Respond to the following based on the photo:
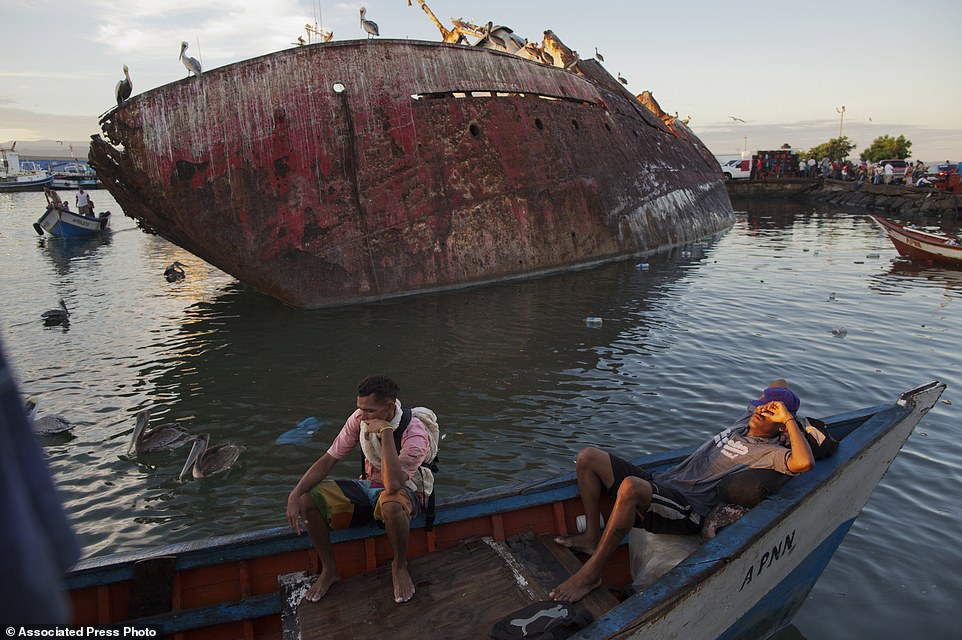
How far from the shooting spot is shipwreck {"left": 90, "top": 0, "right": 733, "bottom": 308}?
10.1m

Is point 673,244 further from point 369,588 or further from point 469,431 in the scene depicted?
point 369,588

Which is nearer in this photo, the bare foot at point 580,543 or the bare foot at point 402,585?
the bare foot at point 402,585

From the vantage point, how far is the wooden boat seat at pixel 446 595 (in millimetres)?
3383

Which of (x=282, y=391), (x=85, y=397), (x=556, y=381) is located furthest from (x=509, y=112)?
(x=85, y=397)

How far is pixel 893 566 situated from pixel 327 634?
425 centimetres

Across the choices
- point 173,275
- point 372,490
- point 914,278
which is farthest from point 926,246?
point 173,275

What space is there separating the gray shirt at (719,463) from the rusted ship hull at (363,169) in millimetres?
8219

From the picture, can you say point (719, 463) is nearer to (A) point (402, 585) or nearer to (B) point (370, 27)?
(A) point (402, 585)

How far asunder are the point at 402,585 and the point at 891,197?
4053 centimetres

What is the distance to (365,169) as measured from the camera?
1125cm

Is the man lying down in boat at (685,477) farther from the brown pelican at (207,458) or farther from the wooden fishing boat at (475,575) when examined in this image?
the brown pelican at (207,458)

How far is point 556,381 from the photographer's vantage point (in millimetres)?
8367

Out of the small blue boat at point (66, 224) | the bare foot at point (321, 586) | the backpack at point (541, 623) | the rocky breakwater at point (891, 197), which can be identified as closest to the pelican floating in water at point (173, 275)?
the small blue boat at point (66, 224)

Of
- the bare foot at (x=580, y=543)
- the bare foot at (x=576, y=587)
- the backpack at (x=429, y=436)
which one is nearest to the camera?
the bare foot at (x=576, y=587)
